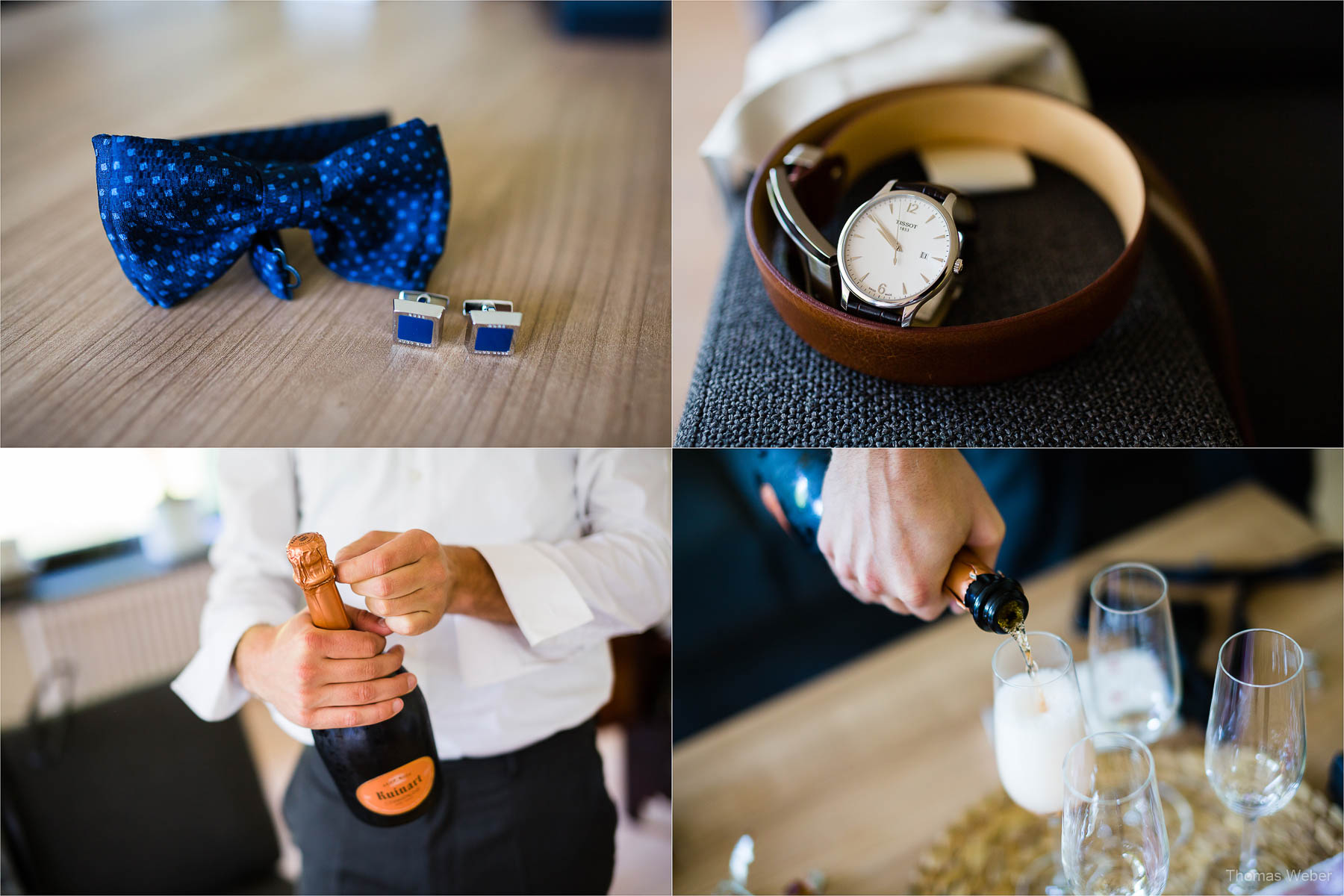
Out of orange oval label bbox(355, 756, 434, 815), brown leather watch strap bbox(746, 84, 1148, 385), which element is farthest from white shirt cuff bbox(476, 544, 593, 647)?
brown leather watch strap bbox(746, 84, 1148, 385)

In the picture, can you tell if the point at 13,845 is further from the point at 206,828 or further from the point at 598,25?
the point at 598,25

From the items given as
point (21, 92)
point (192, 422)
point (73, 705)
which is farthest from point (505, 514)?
point (21, 92)

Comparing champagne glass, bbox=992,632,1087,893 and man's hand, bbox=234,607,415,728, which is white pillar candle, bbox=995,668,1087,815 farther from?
man's hand, bbox=234,607,415,728

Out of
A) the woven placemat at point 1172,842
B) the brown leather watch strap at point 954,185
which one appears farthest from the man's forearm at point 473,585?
the woven placemat at point 1172,842

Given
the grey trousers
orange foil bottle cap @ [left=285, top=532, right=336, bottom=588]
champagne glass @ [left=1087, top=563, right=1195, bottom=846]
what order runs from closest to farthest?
orange foil bottle cap @ [left=285, top=532, right=336, bottom=588] → the grey trousers → champagne glass @ [left=1087, top=563, right=1195, bottom=846]

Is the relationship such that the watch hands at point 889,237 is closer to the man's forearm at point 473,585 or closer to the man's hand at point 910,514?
the man's hand at point 910,514

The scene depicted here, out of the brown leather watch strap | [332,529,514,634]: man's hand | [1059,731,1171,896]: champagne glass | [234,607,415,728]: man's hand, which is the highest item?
the brown leather watch strap
